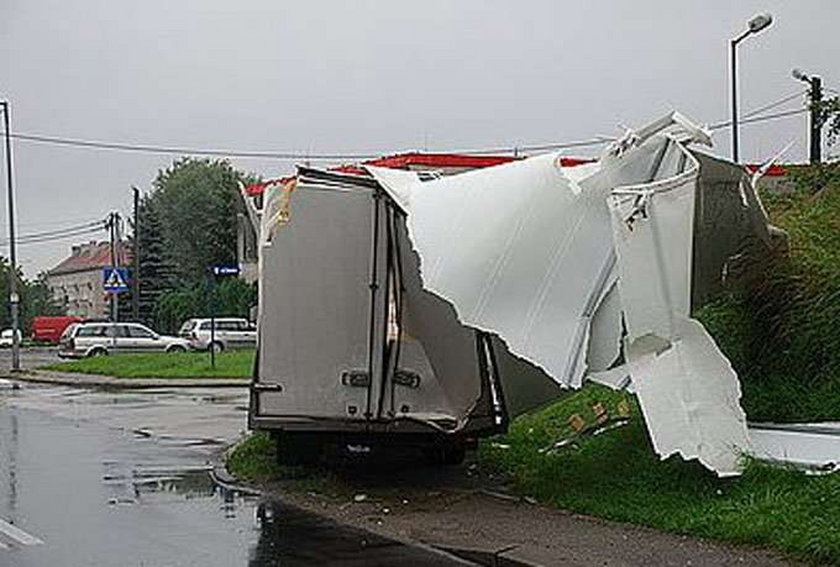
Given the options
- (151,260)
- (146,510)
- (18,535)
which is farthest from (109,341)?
(151,260)

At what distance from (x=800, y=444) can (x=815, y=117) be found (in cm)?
916

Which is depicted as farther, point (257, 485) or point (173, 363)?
point (173, 363)

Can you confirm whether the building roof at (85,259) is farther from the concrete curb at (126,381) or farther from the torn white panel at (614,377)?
the torn white panel at (614,377)

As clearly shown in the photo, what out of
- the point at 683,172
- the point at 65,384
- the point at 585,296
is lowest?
the point at 65,384

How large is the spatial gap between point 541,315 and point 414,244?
120cm

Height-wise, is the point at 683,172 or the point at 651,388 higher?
the point at 683,172

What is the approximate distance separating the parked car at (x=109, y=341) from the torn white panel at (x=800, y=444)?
37.3 metres

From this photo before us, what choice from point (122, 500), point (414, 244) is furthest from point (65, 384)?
point (414, 244)

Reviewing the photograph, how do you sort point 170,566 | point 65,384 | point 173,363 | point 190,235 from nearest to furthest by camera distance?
point 170,566, point 65,384, point 173,363, point 190,235

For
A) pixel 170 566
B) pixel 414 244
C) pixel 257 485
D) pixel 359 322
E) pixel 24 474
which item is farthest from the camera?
pixel 24 474

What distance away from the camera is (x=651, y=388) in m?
10.3

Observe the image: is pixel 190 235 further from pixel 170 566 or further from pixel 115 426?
pixel 170 566

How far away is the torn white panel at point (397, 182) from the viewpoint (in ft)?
38.3

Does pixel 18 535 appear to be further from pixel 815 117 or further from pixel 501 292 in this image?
pixel 815 117
